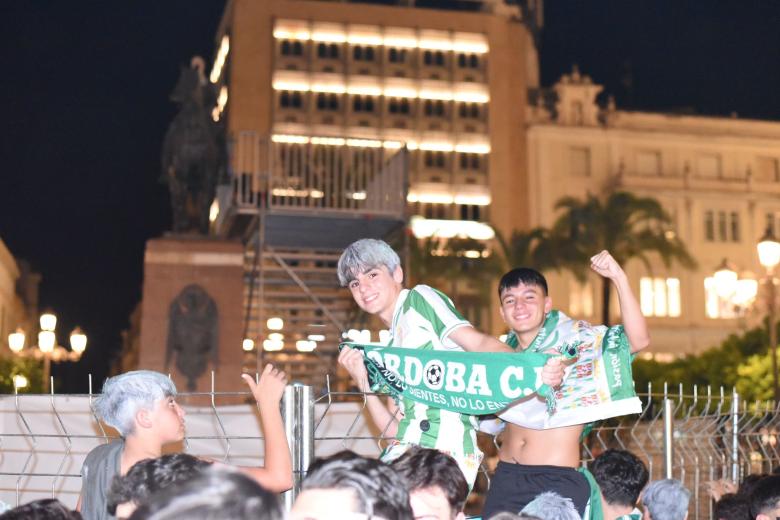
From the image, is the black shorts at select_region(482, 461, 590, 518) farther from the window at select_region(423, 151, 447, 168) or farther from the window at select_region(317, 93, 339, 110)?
the window at select_region(317, 93, 339, 110)

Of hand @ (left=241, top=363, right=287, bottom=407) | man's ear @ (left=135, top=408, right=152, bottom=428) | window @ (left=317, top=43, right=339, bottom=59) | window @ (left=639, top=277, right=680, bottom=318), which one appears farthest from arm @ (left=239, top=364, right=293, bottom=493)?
window @ (left=317, top=43, right=339, bottom=59)

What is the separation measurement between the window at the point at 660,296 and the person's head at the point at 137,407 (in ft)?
226

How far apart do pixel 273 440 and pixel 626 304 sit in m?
1.85

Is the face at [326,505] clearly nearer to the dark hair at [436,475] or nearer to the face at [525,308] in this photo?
the dark hair at [436,475]

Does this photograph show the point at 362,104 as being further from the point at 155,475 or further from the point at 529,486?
the point at 155,475

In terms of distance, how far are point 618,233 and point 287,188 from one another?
3049 centimetres

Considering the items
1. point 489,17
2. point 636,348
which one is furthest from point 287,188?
point 489,17

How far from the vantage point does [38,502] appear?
3.02 m

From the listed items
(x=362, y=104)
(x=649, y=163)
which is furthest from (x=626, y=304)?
(x=649, y=163)

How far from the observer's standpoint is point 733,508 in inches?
221

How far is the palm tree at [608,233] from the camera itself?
46500mm

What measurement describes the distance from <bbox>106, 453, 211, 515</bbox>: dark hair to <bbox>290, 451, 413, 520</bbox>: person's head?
909mm

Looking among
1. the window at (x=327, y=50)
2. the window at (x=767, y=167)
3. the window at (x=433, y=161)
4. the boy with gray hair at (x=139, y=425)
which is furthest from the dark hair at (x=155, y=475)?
the window at (x=767, y=167)

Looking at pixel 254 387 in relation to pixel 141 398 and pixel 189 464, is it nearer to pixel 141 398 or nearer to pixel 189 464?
pixel 141 398
